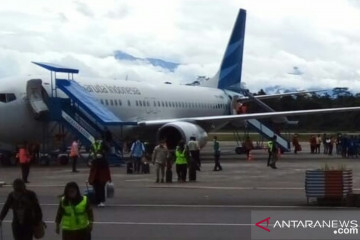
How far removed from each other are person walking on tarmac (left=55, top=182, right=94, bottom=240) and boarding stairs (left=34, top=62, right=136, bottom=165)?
25.2 meters

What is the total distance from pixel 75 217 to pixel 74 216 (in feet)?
0.06

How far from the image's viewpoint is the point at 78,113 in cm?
3750

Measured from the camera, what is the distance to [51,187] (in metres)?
25.4

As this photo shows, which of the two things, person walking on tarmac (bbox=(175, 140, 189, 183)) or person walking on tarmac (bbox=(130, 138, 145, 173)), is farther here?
person walking on tarmac (bbox=(130, 138, 145, 173))

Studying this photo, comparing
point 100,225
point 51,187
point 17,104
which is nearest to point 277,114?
point 17,104

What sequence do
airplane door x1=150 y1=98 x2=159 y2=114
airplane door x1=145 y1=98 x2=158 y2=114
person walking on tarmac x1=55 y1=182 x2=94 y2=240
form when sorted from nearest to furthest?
person walking on tarmac x1=55 y1=182 x2=94 y2=240, airplane door x1=145 y1=98 x2=158 y2=114, airplane door x1=150 y1=98 x2=159 y2=114

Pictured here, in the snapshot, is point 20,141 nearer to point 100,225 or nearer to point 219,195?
point 219,195

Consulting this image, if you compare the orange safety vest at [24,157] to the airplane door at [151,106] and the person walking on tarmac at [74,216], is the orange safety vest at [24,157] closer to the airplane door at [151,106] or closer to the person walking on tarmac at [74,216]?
the airplane door at [151,106]

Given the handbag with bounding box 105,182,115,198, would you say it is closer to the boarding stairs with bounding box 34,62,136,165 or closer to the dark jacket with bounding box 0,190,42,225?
the dark jacket with bounding box 0,190,42,225

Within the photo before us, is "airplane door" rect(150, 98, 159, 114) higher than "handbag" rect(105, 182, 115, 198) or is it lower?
higher

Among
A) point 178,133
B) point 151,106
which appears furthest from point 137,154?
point 151,106

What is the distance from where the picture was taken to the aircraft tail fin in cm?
5597

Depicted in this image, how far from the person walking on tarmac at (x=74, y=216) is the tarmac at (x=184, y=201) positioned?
123 inches

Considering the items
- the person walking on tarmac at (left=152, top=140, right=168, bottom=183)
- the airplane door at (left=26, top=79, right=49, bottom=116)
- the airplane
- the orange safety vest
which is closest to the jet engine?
the airplane
